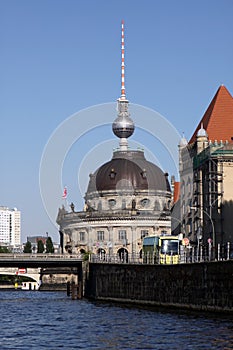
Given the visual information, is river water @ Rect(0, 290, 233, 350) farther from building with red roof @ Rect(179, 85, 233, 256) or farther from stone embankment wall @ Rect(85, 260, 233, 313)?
building with red roof @ Rect(179, 85, 233, 256)

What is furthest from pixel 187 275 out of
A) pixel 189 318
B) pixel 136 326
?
pixel 136 326

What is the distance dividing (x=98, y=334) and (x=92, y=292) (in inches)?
2428

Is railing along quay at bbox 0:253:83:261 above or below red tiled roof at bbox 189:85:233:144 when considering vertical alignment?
below

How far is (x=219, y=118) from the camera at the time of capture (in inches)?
5876

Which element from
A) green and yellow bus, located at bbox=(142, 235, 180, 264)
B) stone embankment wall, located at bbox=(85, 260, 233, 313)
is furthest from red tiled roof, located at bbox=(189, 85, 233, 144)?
green and yellow bus, located at bbox=(142, 235, 180, 264)

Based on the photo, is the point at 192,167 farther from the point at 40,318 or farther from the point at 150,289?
the point at 40,318

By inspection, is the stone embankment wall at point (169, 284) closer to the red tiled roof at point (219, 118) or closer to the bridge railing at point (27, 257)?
the bridge railing at point (27, 257)

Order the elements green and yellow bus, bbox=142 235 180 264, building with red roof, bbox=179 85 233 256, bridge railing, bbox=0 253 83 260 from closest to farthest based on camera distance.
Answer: green and yellow bus, bbox=142 235 180 264
building with red roof, bbox=179 85 233 256
bridge railing, bbox=0 253 83 260

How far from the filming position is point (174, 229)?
17812 centimetres

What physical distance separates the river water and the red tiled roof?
207 ft

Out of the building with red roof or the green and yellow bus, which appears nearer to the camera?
the green and yellow bus

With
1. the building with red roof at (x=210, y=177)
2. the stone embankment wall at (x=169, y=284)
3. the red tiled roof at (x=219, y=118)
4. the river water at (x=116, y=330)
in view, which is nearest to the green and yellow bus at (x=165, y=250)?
the stone embankment wall at (x=169, y=284)

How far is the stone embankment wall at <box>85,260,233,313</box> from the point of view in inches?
2859

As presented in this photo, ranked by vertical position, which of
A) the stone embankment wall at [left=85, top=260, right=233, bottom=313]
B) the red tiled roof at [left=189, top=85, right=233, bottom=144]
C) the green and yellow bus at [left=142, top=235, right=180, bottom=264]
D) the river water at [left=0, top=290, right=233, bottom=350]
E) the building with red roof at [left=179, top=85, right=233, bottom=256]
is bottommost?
the river water at [left=0, top=290, right=233, bottom=350]
